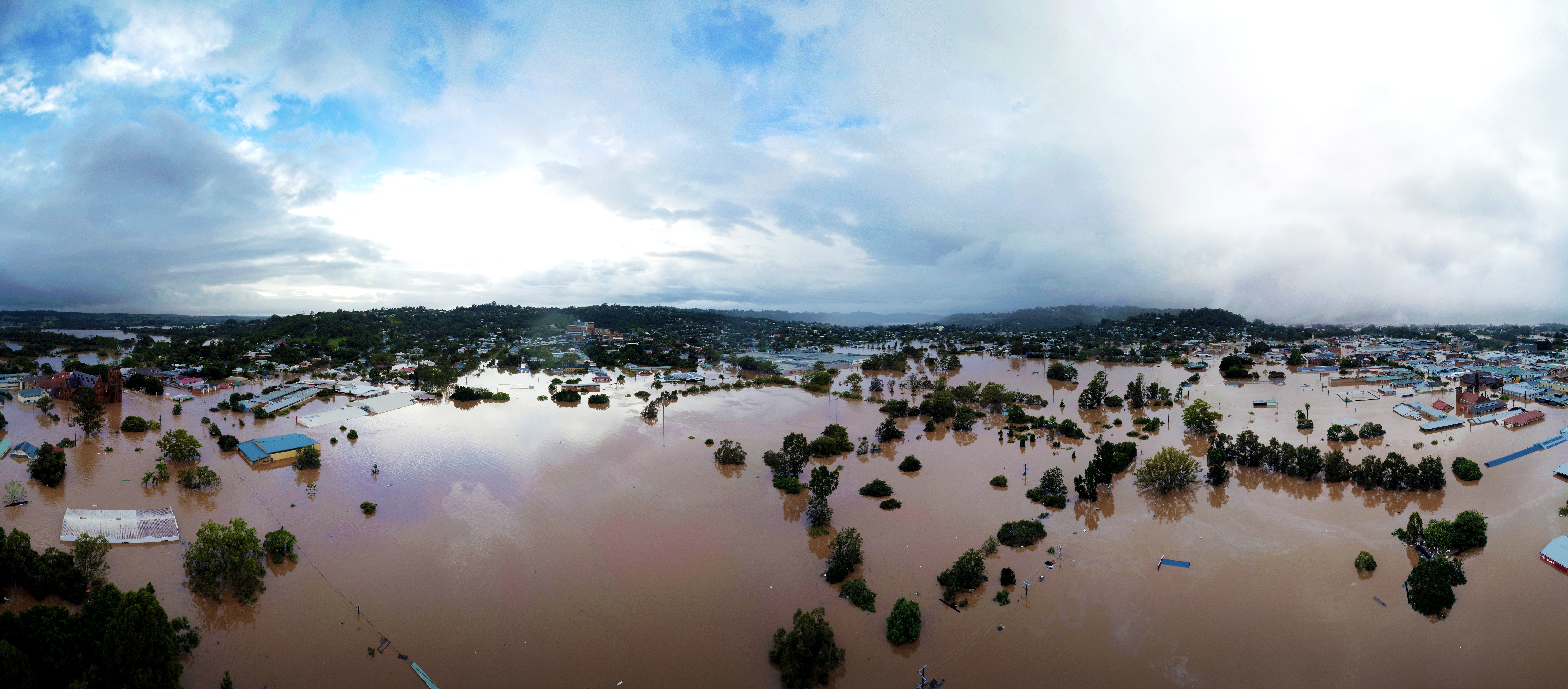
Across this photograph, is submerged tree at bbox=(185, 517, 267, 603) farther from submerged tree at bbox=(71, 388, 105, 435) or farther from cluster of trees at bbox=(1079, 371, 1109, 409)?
cluster of trees at bbox=(1079, 371, 1109, 409)

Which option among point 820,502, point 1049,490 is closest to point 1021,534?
point 1049,490

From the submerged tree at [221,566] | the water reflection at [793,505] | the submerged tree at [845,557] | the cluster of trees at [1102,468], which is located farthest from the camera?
the cluster of trees at [1102,468]

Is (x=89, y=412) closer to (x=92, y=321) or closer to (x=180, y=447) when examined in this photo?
(x=180, y=447)

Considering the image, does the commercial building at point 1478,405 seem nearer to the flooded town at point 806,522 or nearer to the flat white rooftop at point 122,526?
the flooded town at point 806,522

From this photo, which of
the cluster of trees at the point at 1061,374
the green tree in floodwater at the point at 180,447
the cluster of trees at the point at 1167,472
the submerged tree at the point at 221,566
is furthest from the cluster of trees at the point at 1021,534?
the cluster of trees at the point at 1061,374

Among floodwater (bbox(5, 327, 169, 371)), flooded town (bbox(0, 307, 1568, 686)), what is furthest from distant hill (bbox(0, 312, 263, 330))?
flooded town (bbox(0, 307, 1568, 686))

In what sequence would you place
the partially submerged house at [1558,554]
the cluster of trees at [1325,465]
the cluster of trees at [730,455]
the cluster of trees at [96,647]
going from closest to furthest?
the cluster of trees at [96,647] < the partially submerged house at [1558,554] < the cluster of trees at [1325,465] < the cluster of trees at [730,455]
